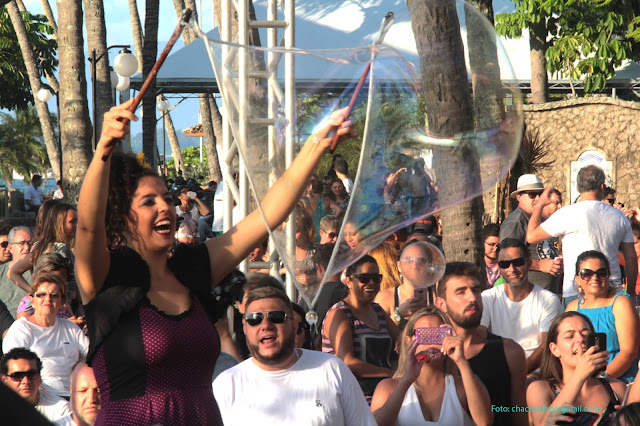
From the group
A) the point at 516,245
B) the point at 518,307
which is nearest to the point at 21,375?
the point at 518,307

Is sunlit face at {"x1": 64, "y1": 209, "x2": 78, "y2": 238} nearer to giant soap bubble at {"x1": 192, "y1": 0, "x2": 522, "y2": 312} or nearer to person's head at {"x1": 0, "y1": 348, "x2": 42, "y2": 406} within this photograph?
person's head at {"x1": 0, "y1": 348, "x2": 42, "y2": 406}

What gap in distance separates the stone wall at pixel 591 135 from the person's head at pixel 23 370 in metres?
17.0

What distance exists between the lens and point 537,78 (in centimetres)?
2214

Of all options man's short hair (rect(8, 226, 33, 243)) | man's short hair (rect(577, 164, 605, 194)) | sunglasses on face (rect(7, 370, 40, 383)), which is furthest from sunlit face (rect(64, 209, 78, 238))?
man's short hair (rect(577, 164, 605, 194))

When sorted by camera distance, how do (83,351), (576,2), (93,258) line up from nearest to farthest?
(93,258) → (83,351) → (576,2)

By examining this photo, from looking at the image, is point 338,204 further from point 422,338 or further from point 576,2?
point 576,2

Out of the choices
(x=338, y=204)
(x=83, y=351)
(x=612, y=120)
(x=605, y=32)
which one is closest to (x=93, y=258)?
(x=338, y=204)

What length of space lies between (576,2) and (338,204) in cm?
1916

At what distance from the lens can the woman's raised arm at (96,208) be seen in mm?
2262

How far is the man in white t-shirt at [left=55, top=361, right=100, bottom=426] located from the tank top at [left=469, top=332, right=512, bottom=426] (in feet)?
6.69

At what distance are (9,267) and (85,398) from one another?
3191 millimetres

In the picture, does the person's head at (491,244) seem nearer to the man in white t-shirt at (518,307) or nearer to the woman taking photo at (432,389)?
the man in white t-shirt at (518,307)

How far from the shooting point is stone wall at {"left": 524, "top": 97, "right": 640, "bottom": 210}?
20.1m

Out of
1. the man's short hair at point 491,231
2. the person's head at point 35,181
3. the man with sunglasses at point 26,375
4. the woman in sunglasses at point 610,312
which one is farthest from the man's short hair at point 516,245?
the person's head at point 35,181
